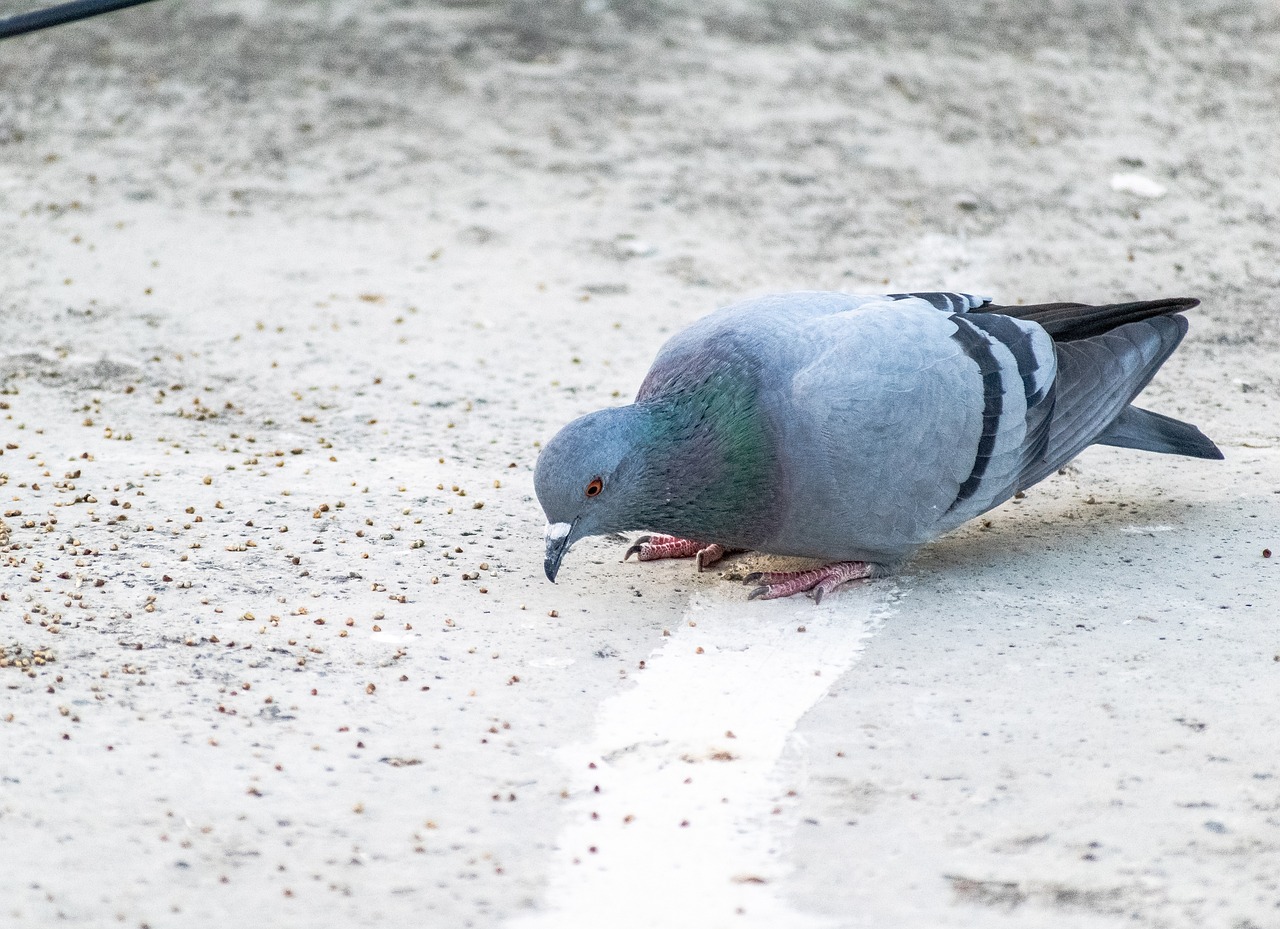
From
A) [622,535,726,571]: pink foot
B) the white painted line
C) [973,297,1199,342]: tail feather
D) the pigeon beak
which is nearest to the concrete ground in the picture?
the white painted line

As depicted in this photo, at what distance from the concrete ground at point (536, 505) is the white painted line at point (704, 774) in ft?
0.04

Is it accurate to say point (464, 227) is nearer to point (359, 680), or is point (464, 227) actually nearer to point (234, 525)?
point (234, 525)

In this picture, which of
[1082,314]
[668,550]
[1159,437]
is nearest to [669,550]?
[668,550]

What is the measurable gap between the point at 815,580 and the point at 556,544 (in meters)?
0.76

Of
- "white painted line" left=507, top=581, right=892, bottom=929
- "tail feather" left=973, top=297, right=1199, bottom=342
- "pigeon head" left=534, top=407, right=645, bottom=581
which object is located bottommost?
"white painted line" left=507, top=581, right=892, bottom=929

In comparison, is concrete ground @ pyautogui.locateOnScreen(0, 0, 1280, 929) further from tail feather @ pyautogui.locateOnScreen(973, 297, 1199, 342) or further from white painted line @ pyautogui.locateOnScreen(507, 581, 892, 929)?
tail feather @ pyautogui.locateOnScreen(973, 297, 1199, 342)

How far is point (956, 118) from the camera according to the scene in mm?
7684

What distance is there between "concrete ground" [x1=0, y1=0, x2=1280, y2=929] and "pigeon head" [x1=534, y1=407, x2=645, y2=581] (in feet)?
0.92

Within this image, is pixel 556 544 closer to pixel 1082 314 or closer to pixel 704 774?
pixel 704 774

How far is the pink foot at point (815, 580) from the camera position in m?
4.08

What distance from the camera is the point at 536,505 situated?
469 centimetres

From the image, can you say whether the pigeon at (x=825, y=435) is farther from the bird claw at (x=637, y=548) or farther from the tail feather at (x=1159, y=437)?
the bird claw at (x=637, y=548)

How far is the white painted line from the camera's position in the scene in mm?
2805

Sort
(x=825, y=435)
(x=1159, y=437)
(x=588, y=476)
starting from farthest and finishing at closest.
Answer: (x=1159, y=437)
(x=825, y=435)
(x=588, y=476)
